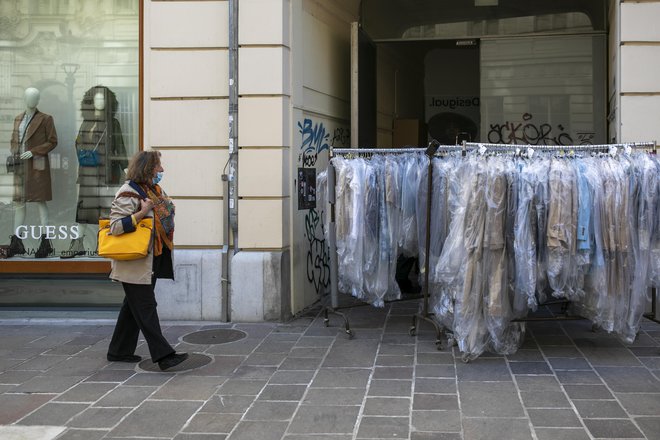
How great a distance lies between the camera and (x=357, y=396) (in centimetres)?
502

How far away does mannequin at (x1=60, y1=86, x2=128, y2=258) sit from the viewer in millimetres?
8039

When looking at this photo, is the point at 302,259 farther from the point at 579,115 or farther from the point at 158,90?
the point at 579,115

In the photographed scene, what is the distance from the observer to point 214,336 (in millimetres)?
6793

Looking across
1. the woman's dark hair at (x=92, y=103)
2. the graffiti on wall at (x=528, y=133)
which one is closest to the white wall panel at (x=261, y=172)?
the woman's dark hair at (x=92, y=103)

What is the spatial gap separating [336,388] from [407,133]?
6682 millimetres

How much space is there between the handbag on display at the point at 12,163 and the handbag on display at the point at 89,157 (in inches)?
28.3

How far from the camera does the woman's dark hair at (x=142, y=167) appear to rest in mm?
5641

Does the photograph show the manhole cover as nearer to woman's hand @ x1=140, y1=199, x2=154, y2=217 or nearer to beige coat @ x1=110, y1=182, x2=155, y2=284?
beige coat @ x1=110, y1=182, x2=155, y2=284

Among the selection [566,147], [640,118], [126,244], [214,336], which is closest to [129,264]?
[126,244]

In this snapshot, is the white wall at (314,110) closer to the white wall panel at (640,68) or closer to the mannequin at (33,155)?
the mannequin at (33,155)

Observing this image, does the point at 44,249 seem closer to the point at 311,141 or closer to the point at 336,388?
the point at 311,141

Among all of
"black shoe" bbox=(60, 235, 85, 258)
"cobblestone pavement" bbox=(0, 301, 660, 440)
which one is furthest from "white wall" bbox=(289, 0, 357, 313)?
"black shoe" bbox=(60, 235, 85, 258)

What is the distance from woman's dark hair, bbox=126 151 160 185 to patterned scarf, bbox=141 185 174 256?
0.10 meters

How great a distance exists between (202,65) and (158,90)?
1.73ft
